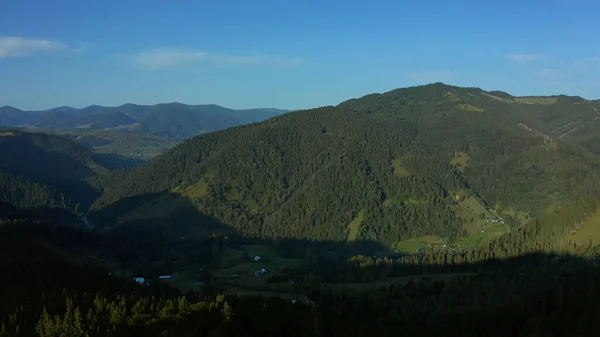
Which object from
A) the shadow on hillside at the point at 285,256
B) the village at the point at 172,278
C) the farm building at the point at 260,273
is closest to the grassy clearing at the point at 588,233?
the shadow on hillside at the point at 285,256

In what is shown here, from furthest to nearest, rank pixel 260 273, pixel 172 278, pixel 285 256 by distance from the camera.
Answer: pixel 285 256, pixel 260 273, pixel 172 278

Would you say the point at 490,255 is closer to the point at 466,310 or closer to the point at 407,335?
the point at 466,310

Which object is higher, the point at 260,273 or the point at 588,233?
the point at 588,233

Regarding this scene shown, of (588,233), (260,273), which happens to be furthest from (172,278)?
(588,233)

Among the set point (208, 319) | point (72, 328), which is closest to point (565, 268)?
point (208, 319)

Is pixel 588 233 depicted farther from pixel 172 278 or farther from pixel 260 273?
pixel 172 278

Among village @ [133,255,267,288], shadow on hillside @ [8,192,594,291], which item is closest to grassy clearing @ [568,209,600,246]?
shadow on hillside @ [8,192,594,291]

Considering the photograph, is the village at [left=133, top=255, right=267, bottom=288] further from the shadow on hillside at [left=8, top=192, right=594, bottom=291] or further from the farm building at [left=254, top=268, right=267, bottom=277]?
the shadow on hillside at [left=8, top=192, right=594, bottom=291]

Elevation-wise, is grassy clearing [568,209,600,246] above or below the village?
above
